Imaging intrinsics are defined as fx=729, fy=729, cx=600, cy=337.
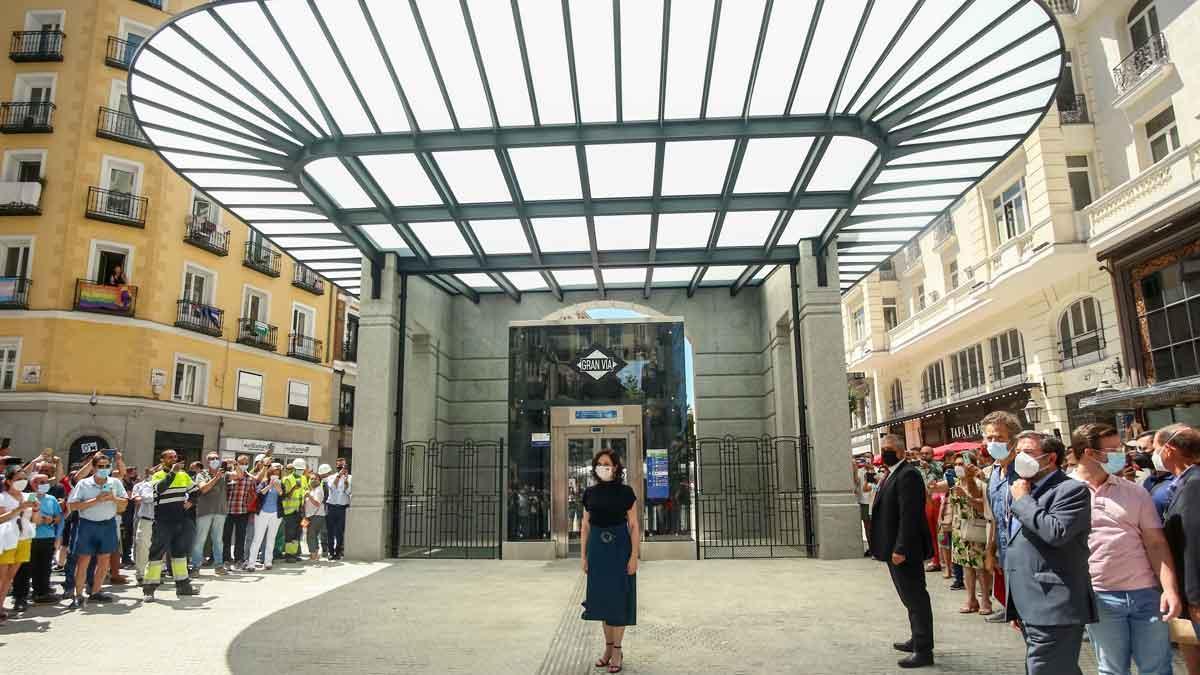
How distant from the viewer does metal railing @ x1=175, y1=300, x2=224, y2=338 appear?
24969mm

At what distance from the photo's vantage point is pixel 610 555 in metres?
5.90

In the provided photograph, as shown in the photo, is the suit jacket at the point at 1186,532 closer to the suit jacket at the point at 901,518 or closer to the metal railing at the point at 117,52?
the suit jacket at the point at 901,518

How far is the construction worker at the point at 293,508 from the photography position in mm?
13531

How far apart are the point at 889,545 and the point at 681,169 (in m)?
6.81

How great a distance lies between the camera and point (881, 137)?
9852 millimetres

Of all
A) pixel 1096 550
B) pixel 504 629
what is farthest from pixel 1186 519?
pixel 504 629

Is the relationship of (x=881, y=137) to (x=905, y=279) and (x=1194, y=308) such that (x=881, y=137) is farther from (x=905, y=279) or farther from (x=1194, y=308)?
(x=905, y=279)

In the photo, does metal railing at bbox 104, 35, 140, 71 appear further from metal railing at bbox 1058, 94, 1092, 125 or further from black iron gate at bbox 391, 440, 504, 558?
metal railing at bbox 1058, 94, 1092, 125

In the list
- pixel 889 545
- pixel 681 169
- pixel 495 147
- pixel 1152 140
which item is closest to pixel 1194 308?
pixel 1152 140

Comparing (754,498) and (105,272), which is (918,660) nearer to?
(754,498)

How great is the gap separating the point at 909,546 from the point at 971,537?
8.70 ft

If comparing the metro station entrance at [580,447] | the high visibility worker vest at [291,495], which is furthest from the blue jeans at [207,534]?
the metro station entrance at [580,447]

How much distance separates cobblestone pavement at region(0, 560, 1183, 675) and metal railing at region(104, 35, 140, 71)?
71.2 feet

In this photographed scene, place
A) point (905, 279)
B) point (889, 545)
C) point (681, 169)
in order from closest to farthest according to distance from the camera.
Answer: point (889, 545)
point (681, 169)
point (905, 279)
